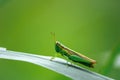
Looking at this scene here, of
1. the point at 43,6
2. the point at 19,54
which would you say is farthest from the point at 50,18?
the point at 19,54

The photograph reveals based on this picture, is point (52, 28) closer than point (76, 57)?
No

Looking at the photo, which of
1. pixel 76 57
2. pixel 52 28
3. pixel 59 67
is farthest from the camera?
pixel 52 28

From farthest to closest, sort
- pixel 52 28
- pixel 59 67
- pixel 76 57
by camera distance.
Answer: pixel 52 28, pixel 76 57, pixel 59 67

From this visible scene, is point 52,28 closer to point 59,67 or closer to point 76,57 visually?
point 76,57

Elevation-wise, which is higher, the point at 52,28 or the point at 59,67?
the point at 59,67

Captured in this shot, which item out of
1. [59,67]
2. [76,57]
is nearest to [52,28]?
[76,57]

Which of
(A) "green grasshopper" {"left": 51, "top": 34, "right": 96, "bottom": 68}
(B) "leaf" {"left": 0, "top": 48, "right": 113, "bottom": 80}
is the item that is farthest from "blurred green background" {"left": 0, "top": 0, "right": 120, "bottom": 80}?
(B) "leaf" {"left": 0, "top": 48, "right": 113, "bottom": 80}

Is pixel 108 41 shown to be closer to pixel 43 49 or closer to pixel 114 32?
pixel 114 32

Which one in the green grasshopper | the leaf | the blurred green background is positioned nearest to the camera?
the leaf

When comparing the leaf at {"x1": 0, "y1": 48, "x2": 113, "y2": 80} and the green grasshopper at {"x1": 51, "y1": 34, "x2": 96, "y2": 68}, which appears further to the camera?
the green grasshopper at {"x1": 51, "y1": 34, "x2": 96, "y2": 68}

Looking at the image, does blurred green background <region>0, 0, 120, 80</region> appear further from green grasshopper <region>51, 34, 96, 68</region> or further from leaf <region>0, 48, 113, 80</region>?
leaf <region>0, 48, 113, 80</region>
